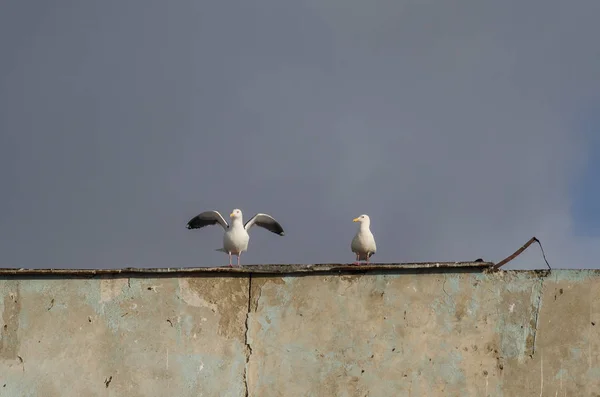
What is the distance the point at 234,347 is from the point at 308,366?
98cm

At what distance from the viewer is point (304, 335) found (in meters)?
Answer: 11.9

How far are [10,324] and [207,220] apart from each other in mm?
5718

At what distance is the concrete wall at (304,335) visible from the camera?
11.7 meters

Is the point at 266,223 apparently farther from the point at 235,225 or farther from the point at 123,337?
the point at 123,337

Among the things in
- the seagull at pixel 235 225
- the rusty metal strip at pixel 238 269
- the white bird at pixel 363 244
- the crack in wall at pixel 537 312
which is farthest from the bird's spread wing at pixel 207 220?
the crack in wall at pixel 537 312

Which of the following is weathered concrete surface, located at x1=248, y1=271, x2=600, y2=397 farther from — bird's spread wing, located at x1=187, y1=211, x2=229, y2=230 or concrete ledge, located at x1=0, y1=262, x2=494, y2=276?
bird's spread wing, located at x1=187, y1=211, x2=229, y2=230

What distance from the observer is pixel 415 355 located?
11.8 m

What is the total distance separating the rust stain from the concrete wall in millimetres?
13

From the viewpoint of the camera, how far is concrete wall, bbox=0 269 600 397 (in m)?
11.7

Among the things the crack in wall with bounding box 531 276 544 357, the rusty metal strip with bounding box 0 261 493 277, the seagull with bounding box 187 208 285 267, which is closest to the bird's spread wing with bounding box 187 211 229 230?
the seagull with bounding box 187 208 285 267

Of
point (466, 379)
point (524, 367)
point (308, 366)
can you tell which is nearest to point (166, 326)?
point (308, 366)

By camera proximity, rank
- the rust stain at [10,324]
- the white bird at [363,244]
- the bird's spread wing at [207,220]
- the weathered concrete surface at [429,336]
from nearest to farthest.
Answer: the weathered concrete surface at [429,336] < the rust stain at [10,324] < the white bird at [363,244] < the bird's spread wing at [207,220]

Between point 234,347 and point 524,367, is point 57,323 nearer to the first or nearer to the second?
point 234,347

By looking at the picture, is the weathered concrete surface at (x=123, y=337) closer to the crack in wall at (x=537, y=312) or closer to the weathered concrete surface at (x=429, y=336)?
the weathered concrete surface at (x=429, y=336)
